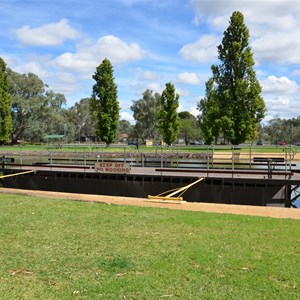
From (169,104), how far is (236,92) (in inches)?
577

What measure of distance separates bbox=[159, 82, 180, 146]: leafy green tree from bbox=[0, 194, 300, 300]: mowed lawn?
44.0 meters

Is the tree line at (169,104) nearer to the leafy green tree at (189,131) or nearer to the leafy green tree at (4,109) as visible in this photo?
the leafy green tree at (4,109)

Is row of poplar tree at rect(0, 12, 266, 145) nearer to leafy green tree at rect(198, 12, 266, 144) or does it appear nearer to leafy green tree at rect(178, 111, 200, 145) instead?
leafy green tree at rect(198, 12, 266, 144)

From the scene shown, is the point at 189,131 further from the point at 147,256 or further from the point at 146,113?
the point at 147,256

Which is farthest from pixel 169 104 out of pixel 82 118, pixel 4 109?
pixel 82 118

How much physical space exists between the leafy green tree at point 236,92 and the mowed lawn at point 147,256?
32042 millimetres

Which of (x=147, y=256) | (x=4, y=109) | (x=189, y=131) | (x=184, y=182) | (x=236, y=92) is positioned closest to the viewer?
(x=147, y=256)

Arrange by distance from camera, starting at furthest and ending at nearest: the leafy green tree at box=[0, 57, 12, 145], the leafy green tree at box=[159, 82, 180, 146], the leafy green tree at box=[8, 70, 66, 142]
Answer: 1. the leafy green tree at box=[8, 70, 66, 142]
2. the leafy green tree at box=[0, 57, 12, 145]
3. the leafy green tree at box=[159, 82, 180, 146]

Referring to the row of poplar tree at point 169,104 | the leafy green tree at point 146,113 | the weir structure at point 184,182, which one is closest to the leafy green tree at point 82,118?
the leafy green tree at point 146,113

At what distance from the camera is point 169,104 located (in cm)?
5350

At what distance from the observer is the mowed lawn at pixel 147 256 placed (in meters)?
4.53

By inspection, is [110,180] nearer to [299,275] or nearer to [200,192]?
[200,192]

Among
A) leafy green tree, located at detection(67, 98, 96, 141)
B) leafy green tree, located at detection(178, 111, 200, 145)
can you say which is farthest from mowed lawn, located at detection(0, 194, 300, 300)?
leafy green tree, located at detection(67, 98, 96, 141)

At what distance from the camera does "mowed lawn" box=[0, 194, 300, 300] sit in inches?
178
